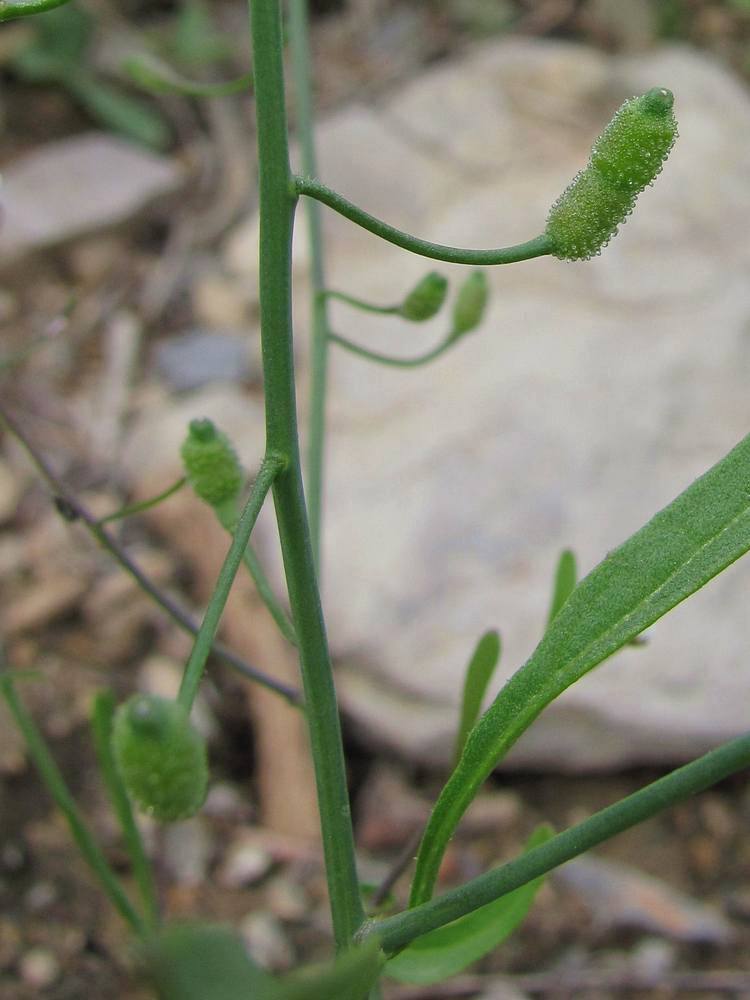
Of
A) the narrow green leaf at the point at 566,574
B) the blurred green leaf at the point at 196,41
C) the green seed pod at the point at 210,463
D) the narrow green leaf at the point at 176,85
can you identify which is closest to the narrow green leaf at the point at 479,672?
the narrow green leaf at the point at 566,574

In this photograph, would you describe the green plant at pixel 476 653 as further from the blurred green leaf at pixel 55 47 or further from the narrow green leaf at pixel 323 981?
the blurred green leaf at pixel 55 47

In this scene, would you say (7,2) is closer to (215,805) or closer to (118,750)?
(118,750)

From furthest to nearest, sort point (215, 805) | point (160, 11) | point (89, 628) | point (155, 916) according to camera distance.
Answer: point (160, 11), point (89, 628), point (215, 805), point (155, 916)

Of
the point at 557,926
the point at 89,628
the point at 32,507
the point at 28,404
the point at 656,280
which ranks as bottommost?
the point at 557,926

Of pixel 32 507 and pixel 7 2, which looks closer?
pixel 7 2

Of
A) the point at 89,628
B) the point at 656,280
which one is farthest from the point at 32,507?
the point at 656,280

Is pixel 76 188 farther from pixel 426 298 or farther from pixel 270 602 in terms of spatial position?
pixel 270 602

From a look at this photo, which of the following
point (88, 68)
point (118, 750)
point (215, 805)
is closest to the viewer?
point (118, 750)

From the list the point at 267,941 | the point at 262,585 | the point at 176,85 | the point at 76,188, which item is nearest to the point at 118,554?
the point at 262,585
